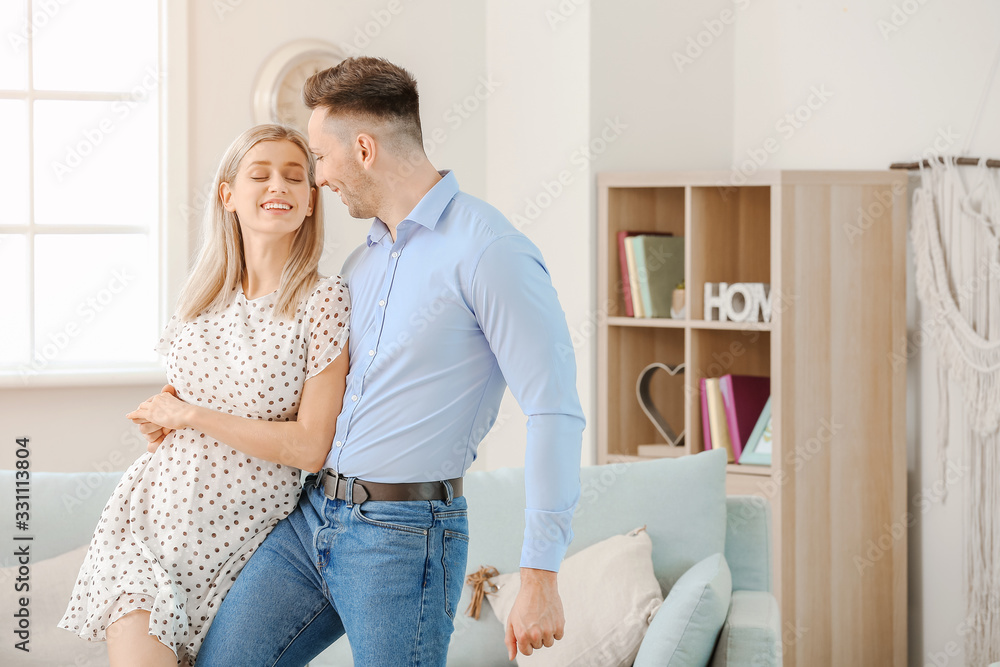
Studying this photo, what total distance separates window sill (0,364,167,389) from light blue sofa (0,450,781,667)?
40.1 inches

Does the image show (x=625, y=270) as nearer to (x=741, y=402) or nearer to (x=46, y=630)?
(x=741, y=402)

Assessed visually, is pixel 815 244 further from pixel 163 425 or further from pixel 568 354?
pixel 163 425

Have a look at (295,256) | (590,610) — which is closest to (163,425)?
(295,256)

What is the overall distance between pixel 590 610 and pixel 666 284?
1406mm

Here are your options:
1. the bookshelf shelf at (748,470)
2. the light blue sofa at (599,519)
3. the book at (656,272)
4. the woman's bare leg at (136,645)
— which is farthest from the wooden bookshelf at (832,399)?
the woman's bare leg at (136,645)

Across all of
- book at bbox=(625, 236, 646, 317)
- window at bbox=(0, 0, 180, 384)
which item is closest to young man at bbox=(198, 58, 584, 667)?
book at bbox=(625, 236, 646, 317)

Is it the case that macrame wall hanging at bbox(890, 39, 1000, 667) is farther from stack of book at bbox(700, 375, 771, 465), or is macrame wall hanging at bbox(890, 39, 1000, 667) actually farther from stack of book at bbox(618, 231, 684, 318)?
stack of book at bbox(618, 231, 684, 318)

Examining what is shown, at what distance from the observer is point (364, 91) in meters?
1.49

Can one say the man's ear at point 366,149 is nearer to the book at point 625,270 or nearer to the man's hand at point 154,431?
the man's hand at point 154,431

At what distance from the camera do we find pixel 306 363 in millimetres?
1529

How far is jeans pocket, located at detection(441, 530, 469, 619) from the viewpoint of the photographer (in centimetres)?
144

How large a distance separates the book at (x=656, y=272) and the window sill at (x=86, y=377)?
5.32 feet

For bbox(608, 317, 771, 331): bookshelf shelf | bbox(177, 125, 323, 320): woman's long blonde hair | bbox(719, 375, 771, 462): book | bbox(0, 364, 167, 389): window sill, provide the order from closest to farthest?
bbox(177, 125, 323, 320): woman's long blonde hair → bbox(608, 317, 771, 331): bookshelf shelf → bbox(719, 375, 771, 462): book → bbox(0, 364, 167, 389): window sill

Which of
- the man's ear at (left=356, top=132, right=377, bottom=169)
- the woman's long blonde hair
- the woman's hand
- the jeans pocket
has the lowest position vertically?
the jeans pocket
